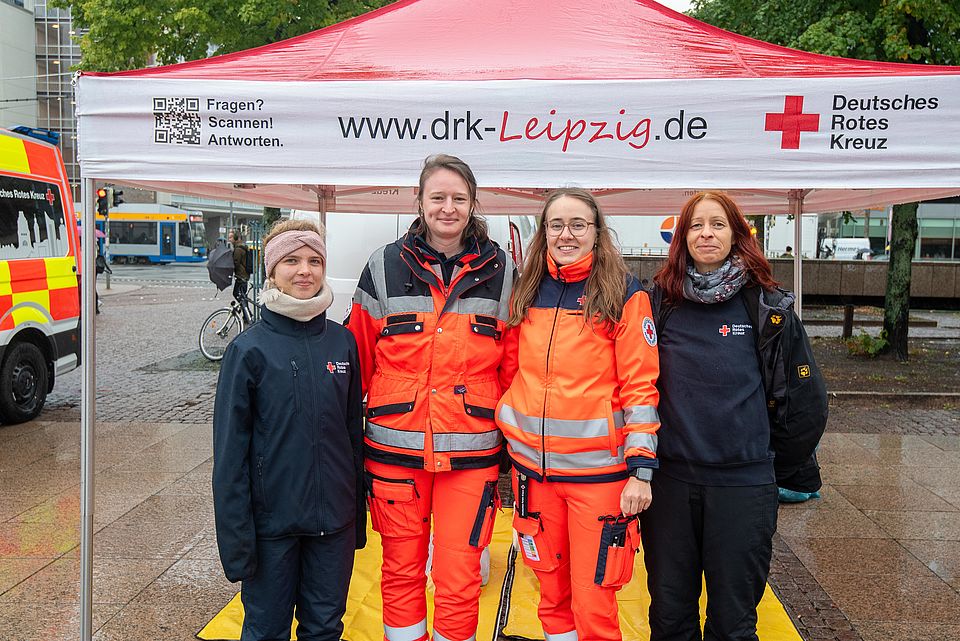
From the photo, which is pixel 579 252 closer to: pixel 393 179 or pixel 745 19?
pixel 393 179

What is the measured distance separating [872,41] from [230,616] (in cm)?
1023

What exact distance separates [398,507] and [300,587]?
17.5 inches

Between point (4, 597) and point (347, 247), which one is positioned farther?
point (347, 247)

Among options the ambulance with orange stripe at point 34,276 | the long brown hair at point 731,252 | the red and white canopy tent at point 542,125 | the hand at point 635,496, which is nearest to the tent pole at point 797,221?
the red and white canopy tent at point 542,125

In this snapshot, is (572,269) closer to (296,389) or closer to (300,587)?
(296,389)

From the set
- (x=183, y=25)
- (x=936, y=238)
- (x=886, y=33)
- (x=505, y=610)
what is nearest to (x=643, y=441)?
(x=505, y=610)

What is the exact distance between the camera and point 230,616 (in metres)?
3.63

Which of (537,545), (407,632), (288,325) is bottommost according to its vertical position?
(407,632)

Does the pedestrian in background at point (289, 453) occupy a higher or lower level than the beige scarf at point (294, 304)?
lower

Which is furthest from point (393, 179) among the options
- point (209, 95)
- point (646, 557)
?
point (646, 557)

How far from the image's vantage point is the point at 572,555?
2.72 m

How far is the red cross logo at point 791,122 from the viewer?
118 inches

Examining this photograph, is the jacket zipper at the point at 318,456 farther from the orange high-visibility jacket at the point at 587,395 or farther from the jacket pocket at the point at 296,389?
the orange high-visibility jacket at the point at 587,395

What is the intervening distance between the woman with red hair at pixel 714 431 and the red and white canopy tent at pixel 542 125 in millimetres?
371
